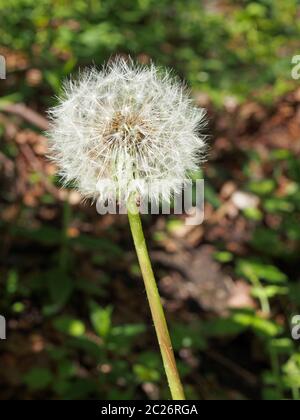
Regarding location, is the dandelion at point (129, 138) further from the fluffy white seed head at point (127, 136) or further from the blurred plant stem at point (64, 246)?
the blurred plant stem at point (64, 246)

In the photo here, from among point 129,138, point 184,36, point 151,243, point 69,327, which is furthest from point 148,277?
point 184,36

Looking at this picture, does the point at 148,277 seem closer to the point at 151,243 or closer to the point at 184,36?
the point at 151,243

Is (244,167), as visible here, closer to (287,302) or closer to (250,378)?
(287,302)

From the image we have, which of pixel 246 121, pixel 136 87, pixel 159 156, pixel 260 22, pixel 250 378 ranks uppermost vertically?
pixel 260 22

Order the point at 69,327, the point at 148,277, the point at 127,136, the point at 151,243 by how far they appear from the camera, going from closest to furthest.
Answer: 1. the point at 148,277
2. the point at 127,136
3. the point at 69,327
4. the point at 151,243

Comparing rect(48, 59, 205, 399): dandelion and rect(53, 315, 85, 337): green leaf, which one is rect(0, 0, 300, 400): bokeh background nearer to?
rect(53, 315, 85, 337): green leaf
